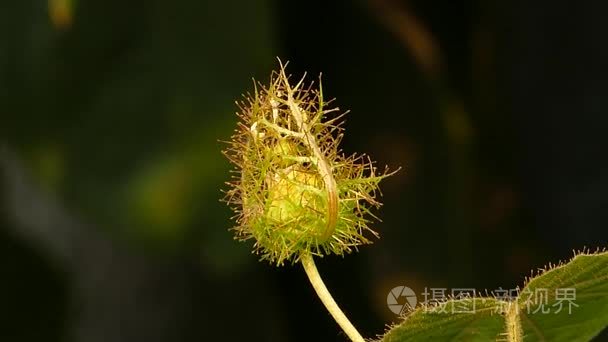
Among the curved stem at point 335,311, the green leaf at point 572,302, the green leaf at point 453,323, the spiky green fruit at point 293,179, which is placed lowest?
the curved stem at point 335,311

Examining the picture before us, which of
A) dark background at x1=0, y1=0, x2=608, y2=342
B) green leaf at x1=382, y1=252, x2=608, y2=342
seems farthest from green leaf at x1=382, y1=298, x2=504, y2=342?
dark background at x1=0, y1=0, x2=608, y2=342

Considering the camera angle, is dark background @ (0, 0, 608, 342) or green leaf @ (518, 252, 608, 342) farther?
dark background @ (0, 0, 608, 342)

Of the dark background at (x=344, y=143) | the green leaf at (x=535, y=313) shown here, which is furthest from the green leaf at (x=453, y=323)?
the dark background at (x=344, y=143)

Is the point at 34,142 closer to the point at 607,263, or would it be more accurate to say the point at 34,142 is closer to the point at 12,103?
the point at 12,103

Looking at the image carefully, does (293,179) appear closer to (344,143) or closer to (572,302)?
(572,302)

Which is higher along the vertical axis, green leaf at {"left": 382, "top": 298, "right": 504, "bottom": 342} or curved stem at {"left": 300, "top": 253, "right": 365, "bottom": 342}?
green leaf at {"left": 382, "top": 298, "right": 504, "bottom": 342}

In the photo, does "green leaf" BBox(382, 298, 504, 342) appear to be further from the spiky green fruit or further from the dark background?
the dark background

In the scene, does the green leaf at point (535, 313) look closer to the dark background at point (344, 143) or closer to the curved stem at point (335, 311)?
the curved stem at point (335, 311)

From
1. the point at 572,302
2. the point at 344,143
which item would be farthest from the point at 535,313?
the point at 344,143
